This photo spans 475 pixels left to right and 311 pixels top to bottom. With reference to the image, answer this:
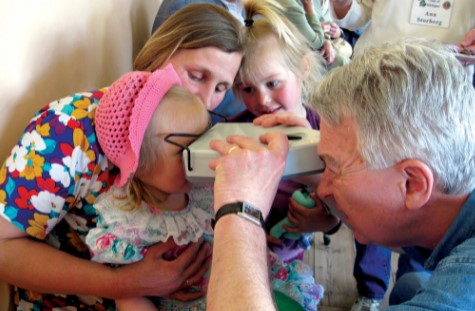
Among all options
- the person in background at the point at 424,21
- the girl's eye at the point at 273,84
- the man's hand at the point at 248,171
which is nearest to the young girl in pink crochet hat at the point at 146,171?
the man's hand at the point at 248,171

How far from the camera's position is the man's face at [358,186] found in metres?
0.88

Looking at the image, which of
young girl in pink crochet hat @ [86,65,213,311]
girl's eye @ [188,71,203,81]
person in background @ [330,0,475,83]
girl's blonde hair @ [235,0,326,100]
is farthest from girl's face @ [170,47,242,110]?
person in background @ [330,0,475,83]

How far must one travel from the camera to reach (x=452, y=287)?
0.72 m

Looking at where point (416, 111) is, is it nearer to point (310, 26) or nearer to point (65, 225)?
point (65, 225)

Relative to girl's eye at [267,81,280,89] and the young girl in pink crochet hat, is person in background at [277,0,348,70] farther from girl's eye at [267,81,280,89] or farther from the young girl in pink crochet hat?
the young girl in pink crochet hat

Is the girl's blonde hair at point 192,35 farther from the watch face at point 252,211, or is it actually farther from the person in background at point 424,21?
the person in background at point 424,21

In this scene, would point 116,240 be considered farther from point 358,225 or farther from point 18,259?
point 358,225

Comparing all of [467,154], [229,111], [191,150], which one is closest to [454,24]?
[229,111]

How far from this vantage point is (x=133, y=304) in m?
1.08

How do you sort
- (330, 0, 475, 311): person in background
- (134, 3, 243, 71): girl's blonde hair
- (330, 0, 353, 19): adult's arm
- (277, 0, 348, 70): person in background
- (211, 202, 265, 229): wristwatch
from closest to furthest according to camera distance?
1. (211, 202, 265, 229): wristwatch
2. (134, 3, 243, 71): girl's blonde hair
3. (330, 0, 475, 311): person in background
4. (277, 0, 348, 70): person in background
5. (330, 0, 353, 19): adult's arm

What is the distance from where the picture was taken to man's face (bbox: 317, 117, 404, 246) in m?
0.88

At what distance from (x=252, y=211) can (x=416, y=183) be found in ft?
1.07

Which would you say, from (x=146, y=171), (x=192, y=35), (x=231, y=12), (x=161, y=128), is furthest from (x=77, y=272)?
(x=231, y=12)

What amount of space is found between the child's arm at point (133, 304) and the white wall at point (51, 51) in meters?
0.45
